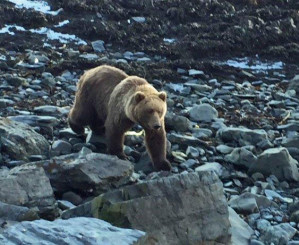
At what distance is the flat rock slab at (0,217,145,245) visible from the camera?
13.9 feet

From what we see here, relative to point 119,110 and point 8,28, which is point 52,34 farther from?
point 119,110

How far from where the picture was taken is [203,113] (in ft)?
34.7

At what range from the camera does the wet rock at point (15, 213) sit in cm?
514

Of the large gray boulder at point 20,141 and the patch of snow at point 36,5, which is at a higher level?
the large gray boulder at point 20,141

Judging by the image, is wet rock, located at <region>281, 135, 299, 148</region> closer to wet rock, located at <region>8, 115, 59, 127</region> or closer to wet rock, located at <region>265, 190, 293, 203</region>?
wet rock, located at <region>265, 190, 293, 203</region>

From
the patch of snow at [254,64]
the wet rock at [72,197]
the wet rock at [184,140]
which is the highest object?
the wet rock at [72,197]

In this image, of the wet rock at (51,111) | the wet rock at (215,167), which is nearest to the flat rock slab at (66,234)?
the wet rock at (215,167)

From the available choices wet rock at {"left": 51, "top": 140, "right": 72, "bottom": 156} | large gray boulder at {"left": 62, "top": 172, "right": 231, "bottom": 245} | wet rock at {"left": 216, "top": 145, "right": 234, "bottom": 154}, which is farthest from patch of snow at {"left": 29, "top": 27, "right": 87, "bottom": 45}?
large gray boulder at {"left": 62, "top": 172, "right": 231, "bottom": 245}

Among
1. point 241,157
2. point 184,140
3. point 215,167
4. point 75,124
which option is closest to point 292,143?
point 241,157

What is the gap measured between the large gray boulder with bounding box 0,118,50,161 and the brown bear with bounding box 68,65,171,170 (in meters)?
0.80

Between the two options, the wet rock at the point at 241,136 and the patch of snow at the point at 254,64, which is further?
the patch of snow at the point at 254,64

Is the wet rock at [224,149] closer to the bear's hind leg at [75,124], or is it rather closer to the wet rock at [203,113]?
the wet rock at [203,113]

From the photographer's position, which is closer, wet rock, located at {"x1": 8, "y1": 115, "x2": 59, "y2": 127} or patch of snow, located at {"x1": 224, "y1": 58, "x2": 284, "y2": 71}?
wet rock, located at {"x1": 8, "y1": 115, "x2": 59, "y2": 127}

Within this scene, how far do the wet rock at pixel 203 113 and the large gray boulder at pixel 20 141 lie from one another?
2849 millimetres
